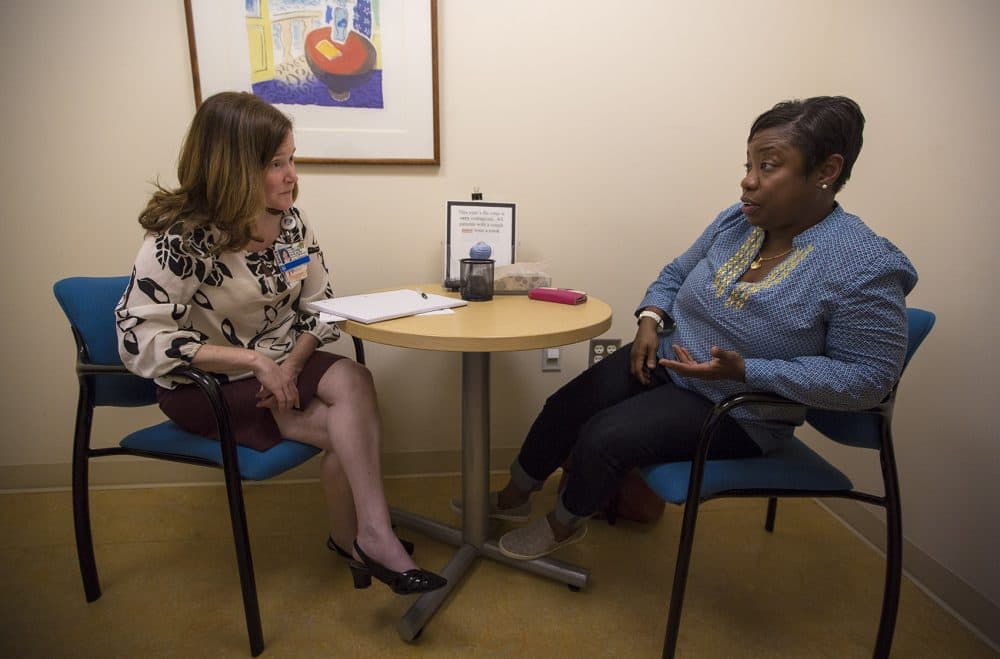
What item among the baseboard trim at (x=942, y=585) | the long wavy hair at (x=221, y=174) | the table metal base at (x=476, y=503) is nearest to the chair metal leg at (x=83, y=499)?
the long wavy hair at (x=221, y=174)

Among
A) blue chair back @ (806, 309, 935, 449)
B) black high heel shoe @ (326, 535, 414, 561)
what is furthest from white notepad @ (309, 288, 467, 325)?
blue chair back @ (806, 309, 935, 449)

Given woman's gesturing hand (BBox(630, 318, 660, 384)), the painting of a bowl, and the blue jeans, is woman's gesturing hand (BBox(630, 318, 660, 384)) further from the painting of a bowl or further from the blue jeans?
the painting of a bowl

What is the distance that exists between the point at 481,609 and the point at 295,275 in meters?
1.09

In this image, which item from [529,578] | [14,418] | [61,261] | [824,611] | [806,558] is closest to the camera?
[824,611]

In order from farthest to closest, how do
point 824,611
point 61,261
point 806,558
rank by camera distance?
point 61,261
point 806,558
point 824,611

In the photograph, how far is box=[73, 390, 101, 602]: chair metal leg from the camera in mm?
1455

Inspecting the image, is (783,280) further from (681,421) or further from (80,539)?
(80,539)

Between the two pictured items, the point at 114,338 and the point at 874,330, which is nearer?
the point at 874,330

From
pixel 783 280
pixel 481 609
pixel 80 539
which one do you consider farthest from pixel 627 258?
pixel 80 539

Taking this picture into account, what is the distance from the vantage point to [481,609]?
60.8 inches

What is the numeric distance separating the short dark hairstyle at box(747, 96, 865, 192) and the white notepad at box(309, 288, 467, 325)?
930mm

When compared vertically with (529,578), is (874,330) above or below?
above

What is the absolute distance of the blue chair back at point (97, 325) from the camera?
55.3 inches

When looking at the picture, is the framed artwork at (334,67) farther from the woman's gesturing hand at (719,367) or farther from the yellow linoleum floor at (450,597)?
the yellow linoleum floor at (450,597)
